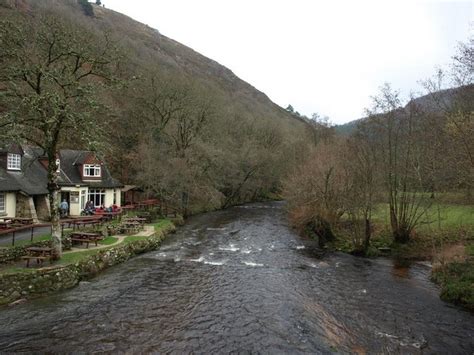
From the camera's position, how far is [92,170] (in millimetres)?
37594

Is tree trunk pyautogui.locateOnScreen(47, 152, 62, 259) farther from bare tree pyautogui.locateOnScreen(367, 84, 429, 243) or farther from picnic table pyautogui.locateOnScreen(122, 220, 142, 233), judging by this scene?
bare tree pyautogui.locateOnScreen(367, 84, 429, 243)

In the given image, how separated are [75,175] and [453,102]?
35.1 meters

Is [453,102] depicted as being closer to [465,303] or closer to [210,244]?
[465,303]

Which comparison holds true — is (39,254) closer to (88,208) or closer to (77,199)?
(88,208)

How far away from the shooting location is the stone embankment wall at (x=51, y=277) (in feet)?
49.0

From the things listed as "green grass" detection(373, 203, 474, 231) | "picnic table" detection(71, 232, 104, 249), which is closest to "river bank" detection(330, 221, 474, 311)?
"green grass" detection(373, 203, 474, 231)

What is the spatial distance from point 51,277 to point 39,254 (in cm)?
291

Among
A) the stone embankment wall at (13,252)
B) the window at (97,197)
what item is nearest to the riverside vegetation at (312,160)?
the stone embankment wall at (13,252)

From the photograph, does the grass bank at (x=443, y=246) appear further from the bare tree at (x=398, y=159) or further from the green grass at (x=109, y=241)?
the green grass at (x=109, y=241)

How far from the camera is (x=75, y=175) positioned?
3666cm

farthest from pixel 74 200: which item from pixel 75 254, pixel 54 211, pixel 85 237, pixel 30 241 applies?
pixel 54 211

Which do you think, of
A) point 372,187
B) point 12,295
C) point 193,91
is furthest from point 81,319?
point 193,91

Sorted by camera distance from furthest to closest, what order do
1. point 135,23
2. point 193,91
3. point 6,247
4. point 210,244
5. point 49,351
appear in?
point 135,23
point 193,91
point 210,244
point 6,247
point 49,351

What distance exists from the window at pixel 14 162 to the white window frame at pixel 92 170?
7.54m
